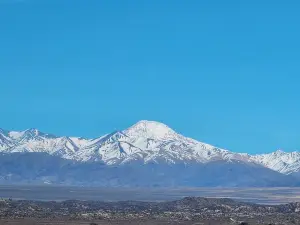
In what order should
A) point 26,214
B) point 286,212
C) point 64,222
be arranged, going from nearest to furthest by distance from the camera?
1. point 64,222
2. point 26,214
3. point 286,212

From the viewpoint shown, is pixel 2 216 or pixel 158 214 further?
pixel 158 214

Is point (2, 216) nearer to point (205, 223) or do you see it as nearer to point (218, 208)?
point (205, 223)

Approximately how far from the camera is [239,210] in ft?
623

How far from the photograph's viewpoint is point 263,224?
144750 mm

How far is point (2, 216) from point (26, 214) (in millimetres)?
10124

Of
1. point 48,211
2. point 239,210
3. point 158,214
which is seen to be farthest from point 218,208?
point 48,211

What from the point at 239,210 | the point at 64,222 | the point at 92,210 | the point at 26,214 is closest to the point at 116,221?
the point at 64,222

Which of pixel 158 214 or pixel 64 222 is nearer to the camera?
pixel 64 222

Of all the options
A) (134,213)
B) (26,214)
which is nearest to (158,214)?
(134,213)

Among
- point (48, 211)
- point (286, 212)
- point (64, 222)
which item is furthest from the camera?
point (286, 212)

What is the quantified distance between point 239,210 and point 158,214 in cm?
2452

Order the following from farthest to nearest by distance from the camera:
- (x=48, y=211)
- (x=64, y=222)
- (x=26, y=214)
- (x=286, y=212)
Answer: (x=286, y=212) → (x=48, y=211) → (x=26, y=214) → (x=64, y=222)

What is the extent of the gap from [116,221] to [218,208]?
160ft

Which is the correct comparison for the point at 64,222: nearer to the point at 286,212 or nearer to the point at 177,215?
the point at 177,215
